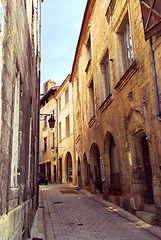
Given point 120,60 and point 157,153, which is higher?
point 120,60

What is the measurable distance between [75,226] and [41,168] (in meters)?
25.8

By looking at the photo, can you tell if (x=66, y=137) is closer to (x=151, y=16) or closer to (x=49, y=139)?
(x=49, y=139)

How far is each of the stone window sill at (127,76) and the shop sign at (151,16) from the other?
117cm

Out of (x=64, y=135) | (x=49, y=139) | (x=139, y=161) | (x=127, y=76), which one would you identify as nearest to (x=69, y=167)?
(x=64, y=135)

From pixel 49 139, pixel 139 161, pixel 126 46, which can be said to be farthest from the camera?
pixel 49 139

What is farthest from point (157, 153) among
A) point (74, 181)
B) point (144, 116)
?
point (74, 181)

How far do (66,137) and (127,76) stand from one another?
14901mm

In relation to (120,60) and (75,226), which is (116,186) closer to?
(75,226)

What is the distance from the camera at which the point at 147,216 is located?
5754 millimetres

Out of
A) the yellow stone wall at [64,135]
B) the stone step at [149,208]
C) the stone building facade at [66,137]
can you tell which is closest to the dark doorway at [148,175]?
the stone step at [149,208]

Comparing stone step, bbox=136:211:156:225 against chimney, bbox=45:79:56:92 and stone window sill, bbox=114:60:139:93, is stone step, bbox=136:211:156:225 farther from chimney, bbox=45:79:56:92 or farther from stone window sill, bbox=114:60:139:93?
chimney, bbox=45:79:56:92

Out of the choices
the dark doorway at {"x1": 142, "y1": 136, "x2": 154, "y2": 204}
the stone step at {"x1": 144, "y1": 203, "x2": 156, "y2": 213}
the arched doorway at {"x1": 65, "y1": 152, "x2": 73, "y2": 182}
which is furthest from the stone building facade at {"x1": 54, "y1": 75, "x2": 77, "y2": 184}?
the stone step at {"x1": 144, "y1": 203, "x2": 156, "y2": 213}

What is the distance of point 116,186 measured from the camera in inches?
365

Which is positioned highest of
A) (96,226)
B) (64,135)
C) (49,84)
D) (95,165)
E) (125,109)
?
(49,84)
